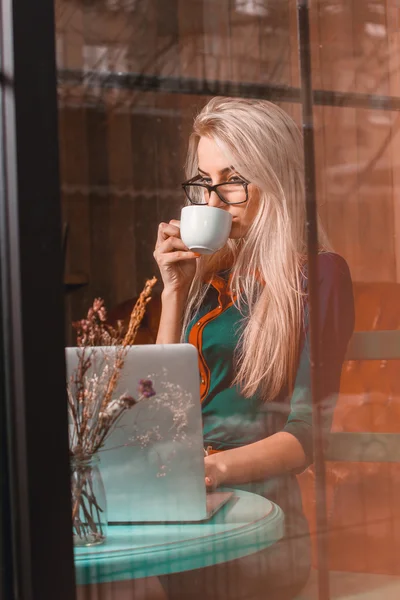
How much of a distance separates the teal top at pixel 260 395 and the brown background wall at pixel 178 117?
75 millimetres

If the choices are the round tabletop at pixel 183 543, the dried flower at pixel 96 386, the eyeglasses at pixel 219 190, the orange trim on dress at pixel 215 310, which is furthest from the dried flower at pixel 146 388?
the eyeglasses at pixel 219 190

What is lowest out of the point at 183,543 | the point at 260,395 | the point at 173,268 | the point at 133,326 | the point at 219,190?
the point at 183,543

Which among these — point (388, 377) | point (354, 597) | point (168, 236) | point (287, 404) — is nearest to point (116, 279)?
point (168, 236)

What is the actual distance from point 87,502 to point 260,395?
36 centimetres

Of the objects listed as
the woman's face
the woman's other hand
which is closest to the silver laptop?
the woman's other hand

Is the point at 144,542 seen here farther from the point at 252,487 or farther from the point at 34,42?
the point at 34,42

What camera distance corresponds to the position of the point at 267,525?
176cm

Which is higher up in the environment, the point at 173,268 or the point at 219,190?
the point at 219,190

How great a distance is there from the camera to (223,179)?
5.84 ft

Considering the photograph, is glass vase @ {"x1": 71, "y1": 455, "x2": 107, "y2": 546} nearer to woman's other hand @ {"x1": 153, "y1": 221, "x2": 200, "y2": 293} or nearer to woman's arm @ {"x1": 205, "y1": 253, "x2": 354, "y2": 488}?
woman's arm @ {"x1": 205, "y1": 253, "x2": 354, "y2": 488}

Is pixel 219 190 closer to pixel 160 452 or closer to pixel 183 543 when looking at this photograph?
pixel 160 452

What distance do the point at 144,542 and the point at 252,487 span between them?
0.22 meters

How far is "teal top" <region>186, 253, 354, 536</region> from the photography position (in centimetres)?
171

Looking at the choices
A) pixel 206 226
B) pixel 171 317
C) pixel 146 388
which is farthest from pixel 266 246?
pixel 146 388
